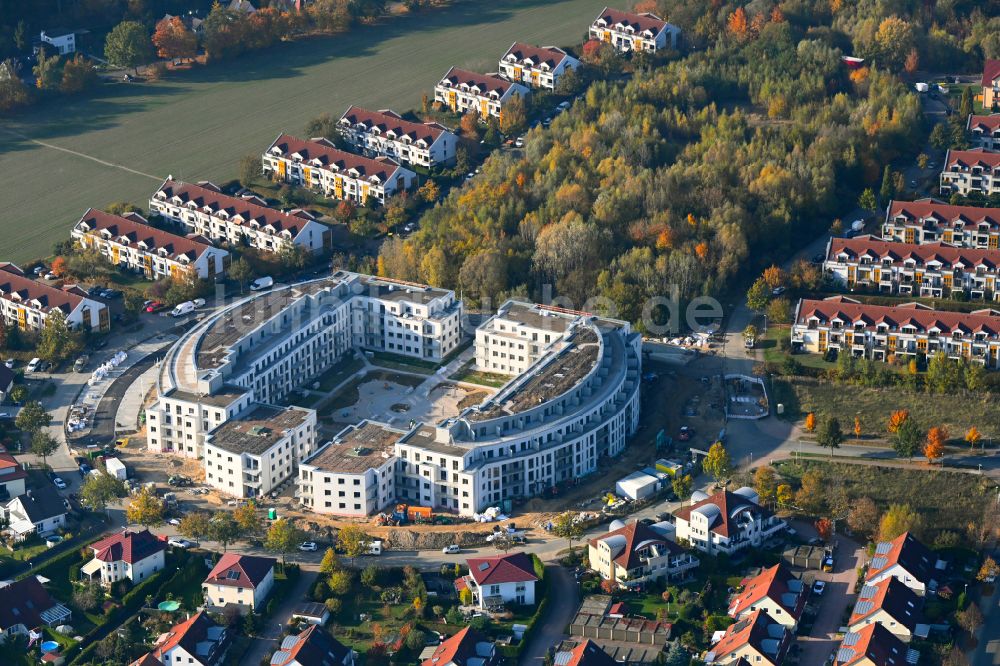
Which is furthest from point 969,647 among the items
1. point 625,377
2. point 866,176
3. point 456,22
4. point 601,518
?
point 456,22

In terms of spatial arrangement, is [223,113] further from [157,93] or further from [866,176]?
[866,176]

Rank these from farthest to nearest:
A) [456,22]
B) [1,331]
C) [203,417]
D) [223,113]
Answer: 1. [456,22]
2. [223,113]
3. [1,331]
4. [203,417]

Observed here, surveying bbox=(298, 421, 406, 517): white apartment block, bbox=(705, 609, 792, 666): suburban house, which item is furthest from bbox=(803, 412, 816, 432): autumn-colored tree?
bbox=(298, 421, 406, 517): white apartment block

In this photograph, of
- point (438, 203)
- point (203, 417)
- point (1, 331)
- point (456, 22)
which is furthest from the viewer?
point (456, 22)

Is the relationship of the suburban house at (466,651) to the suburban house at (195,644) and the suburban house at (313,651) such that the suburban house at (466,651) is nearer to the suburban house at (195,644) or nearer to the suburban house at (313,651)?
the suburban house at (313,651)

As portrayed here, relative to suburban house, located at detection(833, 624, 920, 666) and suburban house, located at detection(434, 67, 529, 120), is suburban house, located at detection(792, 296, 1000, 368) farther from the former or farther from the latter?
suburban house, located at detection(434, 67, 529, 120)

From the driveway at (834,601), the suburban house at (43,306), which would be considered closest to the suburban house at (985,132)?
the driveway at (834,601)

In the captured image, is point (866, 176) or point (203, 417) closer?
point (203, 417)
